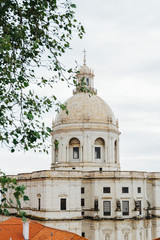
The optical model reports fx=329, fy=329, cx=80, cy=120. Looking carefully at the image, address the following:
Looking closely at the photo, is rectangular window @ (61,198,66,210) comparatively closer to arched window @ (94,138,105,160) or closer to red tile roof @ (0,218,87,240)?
red tile roof @ (0,218,87,240)

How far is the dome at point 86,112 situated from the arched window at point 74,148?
3.07m

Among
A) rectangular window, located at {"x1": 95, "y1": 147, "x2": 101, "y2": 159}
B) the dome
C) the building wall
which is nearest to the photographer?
the building wall

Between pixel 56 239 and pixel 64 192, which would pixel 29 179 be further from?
pixel 56 239

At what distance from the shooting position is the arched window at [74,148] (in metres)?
49.9

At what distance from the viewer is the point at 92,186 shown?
1791 inches

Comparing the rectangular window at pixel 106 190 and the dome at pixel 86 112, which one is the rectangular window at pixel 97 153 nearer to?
the dome at pixel 86 112

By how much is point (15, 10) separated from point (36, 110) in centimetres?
338

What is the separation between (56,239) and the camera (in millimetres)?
29672

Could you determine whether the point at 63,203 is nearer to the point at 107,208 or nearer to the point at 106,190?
the point at 107,208

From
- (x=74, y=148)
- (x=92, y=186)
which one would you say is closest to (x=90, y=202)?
(x=92, y=186)

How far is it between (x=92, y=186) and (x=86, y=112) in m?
12.0

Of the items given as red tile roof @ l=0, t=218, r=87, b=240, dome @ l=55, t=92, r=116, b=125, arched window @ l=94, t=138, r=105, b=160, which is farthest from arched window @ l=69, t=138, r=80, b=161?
red tile roof @ l=0, t=218, r=87, b=240

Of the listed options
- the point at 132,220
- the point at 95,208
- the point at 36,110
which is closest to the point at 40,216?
the point at 95,208

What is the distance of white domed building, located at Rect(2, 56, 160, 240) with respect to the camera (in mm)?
42312
